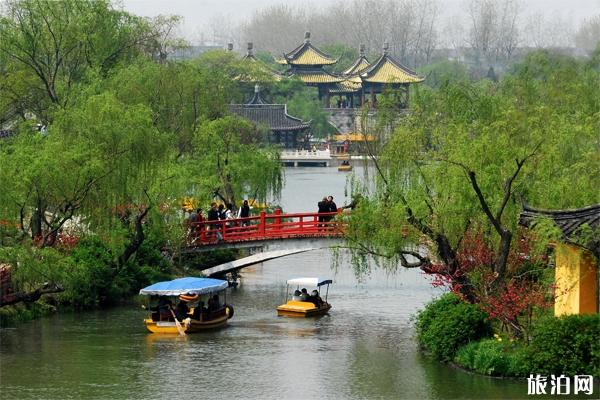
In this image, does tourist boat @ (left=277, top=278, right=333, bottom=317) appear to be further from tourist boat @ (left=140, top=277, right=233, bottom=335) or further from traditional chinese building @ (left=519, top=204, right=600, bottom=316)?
traditional chinese building @ (left=519, top=204, right=600, bottom=316)

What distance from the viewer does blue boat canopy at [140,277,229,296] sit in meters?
30.8

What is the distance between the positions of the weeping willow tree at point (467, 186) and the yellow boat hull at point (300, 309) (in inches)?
116

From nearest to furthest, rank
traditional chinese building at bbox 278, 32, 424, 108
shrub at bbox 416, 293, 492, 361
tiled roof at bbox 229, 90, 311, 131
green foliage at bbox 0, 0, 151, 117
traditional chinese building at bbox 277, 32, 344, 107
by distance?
shrub at bbox 416, 293, 492, 361 < green foliage at bbox 0, 0, 151, 117 < tiled roof at bbox 229, 90, 311, 131 < traditional chinese building at bbox 278, 32, 424, 108 < traditional chinese building at bbox 277, 32, 344, 107

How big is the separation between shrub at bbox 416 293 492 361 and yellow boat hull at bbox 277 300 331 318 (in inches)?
215

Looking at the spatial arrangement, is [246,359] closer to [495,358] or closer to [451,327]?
[451,327]

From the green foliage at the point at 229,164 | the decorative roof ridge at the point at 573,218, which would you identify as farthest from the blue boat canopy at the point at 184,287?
the green foliage at the point at 229,164

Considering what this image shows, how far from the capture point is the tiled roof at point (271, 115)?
89688 mm

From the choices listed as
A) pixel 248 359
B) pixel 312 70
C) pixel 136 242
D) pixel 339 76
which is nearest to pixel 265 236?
pixel 136 242

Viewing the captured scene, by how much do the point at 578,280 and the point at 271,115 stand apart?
68.4m

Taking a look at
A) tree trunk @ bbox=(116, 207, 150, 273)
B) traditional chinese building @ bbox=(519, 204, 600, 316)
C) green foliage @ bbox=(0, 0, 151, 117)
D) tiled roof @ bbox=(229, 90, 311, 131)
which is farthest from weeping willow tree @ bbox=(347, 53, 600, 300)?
tiled roof @ bbox=(229, 90, 311, 131)

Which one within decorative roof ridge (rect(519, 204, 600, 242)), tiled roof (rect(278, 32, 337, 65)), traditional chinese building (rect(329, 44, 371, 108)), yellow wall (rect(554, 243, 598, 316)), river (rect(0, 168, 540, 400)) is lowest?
river (rect(0, 168, 540, 400))

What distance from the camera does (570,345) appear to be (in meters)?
24.0

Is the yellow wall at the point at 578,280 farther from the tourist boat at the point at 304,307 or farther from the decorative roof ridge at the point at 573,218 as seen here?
the tourist boat at the point at 304,307

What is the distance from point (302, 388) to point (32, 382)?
4.78 meters
